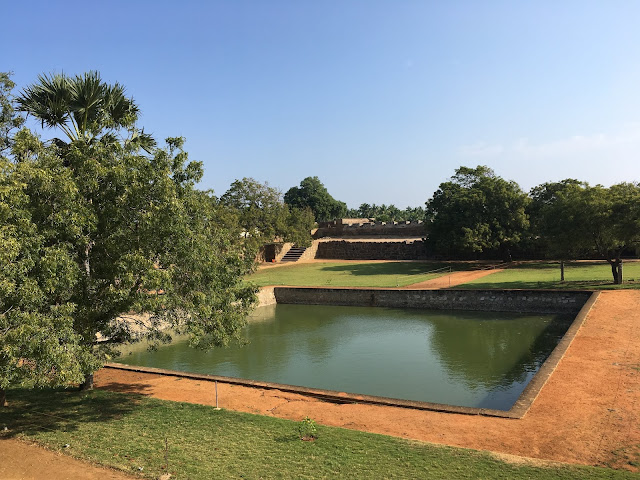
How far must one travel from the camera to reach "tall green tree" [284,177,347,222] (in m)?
81.9

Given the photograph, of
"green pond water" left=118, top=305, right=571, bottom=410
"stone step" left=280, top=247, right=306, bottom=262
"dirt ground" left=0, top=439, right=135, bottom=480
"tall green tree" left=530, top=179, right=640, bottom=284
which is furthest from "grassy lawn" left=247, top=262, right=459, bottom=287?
"dirt ground" left=0, top=439, right=135, bottom=480

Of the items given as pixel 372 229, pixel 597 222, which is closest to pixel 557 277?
pixel 597 222

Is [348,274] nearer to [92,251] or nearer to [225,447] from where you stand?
[92,251]

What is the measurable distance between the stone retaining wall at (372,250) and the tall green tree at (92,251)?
111 ft

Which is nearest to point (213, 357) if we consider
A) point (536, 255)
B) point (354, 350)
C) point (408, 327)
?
point (354, 350)

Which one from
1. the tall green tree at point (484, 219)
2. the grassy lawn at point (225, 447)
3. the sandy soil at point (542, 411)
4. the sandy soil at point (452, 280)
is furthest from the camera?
the tall green tree at point (484, 219)

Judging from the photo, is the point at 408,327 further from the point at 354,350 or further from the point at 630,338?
the point at 630,338

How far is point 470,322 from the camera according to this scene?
A: 845 inches

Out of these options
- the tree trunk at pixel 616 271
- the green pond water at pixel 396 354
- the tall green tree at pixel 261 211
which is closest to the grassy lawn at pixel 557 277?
the tree trunk at pixel 616 271

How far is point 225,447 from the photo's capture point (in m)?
7.82

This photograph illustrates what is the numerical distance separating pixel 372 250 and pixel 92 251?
1455 inches

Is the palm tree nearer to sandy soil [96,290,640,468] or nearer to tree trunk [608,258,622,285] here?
sandy soil [96,290,640,468]

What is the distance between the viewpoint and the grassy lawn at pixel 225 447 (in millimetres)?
6754

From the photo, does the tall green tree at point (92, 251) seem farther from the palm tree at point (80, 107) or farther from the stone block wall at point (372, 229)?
the stone block wall at point (372, 229)
